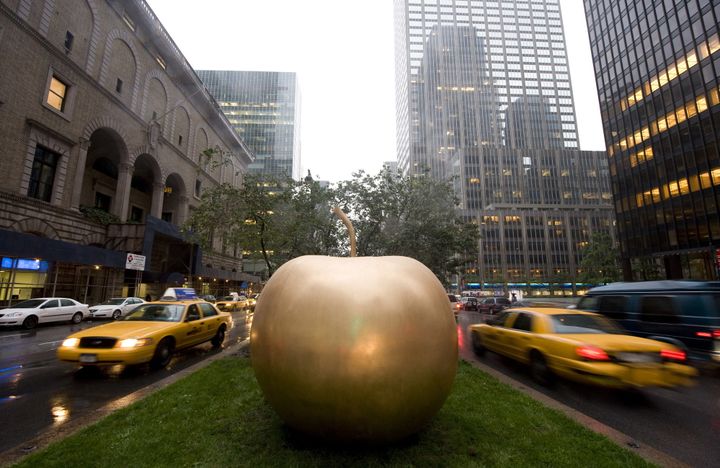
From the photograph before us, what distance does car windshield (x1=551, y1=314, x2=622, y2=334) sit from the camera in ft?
22.2

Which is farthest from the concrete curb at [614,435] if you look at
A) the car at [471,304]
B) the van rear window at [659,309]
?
the car at [471,304]

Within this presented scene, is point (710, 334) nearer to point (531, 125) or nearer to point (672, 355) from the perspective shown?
point (672, 355)

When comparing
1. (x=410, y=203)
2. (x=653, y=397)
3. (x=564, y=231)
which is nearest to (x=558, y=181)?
(x=564, y=231)

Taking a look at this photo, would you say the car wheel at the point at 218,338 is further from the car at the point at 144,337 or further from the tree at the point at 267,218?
the tree at the point at 267,218

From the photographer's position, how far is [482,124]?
120 meters

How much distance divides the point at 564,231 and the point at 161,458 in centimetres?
10569

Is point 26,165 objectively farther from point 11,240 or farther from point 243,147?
point 243,147

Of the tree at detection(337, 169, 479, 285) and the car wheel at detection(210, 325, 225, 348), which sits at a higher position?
the tree at detection(337, 169, 479, 285)

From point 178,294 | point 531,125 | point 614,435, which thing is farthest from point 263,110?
point 614,435

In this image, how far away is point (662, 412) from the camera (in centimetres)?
550

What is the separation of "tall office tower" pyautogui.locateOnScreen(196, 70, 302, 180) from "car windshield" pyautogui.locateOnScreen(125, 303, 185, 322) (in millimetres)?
101332

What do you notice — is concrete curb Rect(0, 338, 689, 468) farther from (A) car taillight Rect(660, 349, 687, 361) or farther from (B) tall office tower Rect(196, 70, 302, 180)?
(B) tall office tower Rect(196, 70, 302, 180)

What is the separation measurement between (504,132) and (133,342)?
13209 cm

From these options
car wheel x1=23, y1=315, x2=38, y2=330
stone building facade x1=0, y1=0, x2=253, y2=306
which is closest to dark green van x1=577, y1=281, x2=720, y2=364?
stone building facade x1=0, y1=0, x2=253, y2=306
